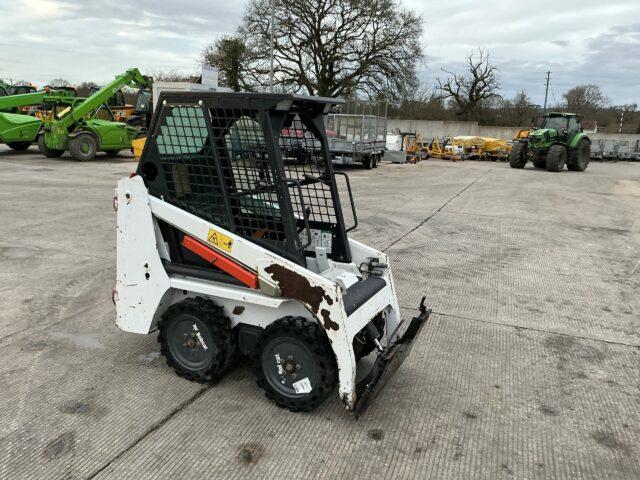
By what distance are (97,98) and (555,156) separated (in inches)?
634

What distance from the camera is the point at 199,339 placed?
128 inches

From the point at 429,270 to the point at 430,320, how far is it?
1.56 m

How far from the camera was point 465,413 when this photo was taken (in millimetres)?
3109

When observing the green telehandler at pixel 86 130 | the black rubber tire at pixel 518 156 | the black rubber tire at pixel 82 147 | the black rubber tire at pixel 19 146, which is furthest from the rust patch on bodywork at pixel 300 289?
the black rubber tire at pixel 518 156

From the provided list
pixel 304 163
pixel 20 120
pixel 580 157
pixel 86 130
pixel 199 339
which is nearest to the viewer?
pixel 199 339

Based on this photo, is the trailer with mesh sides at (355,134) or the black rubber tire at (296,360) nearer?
the black rubber tire at (296,360)

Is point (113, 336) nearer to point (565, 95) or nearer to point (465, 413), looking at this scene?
point (465, 413)

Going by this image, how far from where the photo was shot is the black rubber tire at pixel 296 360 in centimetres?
284

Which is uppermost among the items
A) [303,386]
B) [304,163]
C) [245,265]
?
[304,163]

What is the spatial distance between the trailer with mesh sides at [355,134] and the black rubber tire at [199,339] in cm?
1518

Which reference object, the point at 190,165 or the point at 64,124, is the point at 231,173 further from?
the point at 64,124

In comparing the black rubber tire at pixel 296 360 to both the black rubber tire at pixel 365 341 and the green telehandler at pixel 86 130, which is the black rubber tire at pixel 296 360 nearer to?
the black rubber tire at pixel 365 341

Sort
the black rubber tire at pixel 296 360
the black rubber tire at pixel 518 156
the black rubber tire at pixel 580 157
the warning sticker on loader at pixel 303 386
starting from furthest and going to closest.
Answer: the black rubber tire at pixel 518 156 < the black rubber tire at pixel 580 157 < the warning sticker on loader at pixel 303 386 < the black rubber tire at pixel 296 360

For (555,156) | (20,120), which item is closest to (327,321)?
(20,120)
